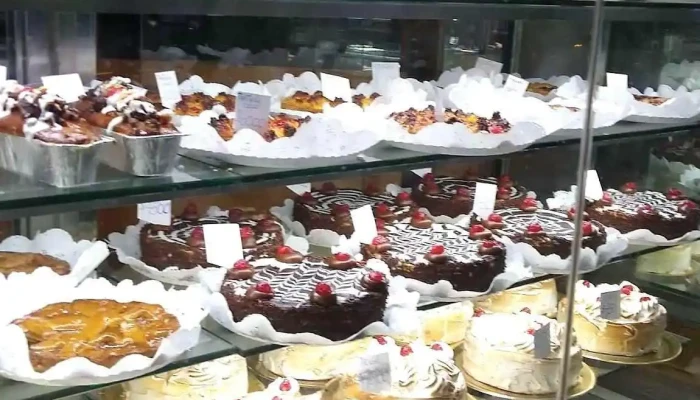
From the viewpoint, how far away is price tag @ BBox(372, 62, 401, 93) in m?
2.51

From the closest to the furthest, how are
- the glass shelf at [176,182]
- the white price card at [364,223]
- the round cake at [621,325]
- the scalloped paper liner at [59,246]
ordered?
the glass shelf at [176,182]
the scalloped paper liner at [59,246]
the white price card at [364,223]
the round cake at [621,325]

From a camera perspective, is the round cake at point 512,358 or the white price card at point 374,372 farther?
the round cake at point 512,358

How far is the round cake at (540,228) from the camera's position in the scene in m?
2.39

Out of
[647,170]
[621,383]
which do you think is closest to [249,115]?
[621,383]

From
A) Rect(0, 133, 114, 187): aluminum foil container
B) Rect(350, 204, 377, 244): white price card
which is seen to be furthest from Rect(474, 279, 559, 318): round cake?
Rect(0, 133, 114, 187): aluminum foil container

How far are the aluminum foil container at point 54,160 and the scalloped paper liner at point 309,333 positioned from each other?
428mm

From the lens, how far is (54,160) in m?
1.48

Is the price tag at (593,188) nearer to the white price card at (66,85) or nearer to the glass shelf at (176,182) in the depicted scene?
the glass shelf at (176,182)

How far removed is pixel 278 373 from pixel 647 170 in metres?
1.57

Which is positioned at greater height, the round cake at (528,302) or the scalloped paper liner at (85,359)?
the scalloped paper liner at (85,359)

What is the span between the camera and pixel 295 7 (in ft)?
6.16

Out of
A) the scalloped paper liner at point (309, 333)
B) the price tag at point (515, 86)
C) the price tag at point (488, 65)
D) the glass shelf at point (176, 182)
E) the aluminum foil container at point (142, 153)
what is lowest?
the scalloped paper liner at point (309, 333)

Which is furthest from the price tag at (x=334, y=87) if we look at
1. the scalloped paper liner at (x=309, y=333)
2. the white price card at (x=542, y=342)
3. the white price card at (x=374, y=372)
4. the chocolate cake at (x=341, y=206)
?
the white price card at (x=542, y=342)

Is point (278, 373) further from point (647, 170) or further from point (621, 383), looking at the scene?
point (647, 170)
